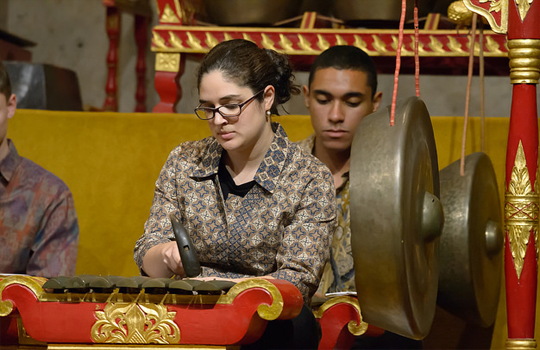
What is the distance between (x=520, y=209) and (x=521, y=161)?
0.38 feet

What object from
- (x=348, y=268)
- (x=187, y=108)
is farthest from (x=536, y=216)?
(x=187, y=108)

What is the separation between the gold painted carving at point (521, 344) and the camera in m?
2.07

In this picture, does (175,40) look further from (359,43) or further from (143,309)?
(143,309)

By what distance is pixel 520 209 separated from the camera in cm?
213

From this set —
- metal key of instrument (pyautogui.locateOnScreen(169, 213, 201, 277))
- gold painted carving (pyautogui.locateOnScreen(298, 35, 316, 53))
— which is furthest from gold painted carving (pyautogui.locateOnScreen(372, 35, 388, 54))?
metal key of instrument (pyautogui.locateOnScreen(169, 213, 201, 277))

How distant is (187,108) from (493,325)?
1.99 meters

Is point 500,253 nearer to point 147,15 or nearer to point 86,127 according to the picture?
point 86,127

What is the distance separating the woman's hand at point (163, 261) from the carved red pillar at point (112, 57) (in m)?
2.11

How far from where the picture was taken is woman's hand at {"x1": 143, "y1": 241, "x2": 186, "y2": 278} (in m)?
1.75

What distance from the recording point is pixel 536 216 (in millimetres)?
2156

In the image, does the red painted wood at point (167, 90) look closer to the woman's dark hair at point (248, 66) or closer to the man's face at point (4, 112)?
the man's face at point (4, 112)

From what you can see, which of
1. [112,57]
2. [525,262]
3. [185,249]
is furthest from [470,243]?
[112,57]

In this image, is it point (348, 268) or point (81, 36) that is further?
point (81, 36)

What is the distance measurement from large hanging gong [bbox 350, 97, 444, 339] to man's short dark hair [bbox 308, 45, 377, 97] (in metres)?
0.84
